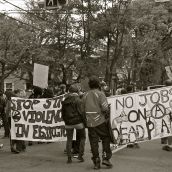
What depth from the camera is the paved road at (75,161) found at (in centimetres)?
952

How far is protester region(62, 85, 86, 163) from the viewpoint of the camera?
10203mm

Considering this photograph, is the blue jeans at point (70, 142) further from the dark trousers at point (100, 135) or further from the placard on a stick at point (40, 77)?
the placard on a stick at point (40, 77)

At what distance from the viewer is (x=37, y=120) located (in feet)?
39.1

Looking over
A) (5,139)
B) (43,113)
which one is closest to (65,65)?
(5,139)

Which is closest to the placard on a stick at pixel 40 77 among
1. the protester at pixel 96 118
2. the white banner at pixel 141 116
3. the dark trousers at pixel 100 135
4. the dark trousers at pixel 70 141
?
the white banner at pixel 141 116

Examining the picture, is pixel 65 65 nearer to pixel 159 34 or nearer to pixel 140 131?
pixel 159 34

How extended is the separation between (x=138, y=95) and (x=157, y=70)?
3561cm

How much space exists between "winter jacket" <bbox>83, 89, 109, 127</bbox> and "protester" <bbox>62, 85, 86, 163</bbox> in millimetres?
799

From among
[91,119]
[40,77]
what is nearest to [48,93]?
[40,77]

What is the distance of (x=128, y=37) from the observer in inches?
1470

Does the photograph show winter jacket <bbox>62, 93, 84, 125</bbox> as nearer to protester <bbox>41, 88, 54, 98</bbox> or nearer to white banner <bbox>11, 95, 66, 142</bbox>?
white banner <bbox>11, 95, 66, 142</bbox>

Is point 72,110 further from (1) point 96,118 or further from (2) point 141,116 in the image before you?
(2) point 141,116

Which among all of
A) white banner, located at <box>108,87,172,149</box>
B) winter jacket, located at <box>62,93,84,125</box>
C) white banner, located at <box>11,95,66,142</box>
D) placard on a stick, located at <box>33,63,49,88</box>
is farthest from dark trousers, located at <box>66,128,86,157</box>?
placard on a stick, located at <box>33,63,49,88</box>

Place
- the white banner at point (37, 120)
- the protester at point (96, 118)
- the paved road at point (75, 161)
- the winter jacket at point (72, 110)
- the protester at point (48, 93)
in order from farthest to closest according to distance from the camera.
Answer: the protester at point (48, 93) < the white banner at point (37, 120) < the winter jacket at point (72, 110) < the paved road at point (75, 161) < the protester at point (96, 118)
